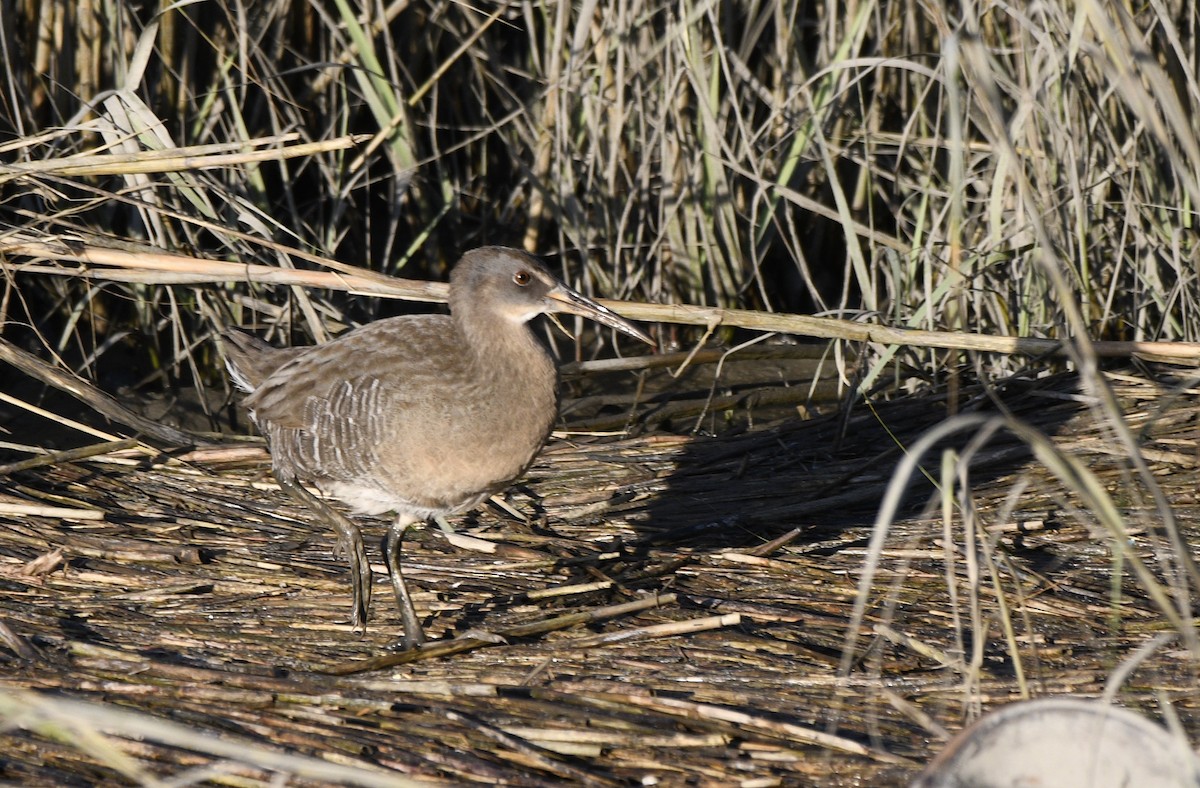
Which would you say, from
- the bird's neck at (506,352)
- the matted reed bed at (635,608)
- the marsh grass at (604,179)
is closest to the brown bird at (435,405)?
the bird's neck at (506,352)

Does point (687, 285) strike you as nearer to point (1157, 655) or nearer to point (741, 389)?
point (741, 389)

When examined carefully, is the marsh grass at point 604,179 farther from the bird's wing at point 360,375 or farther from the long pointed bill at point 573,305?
the long pointed bill at point 573,305

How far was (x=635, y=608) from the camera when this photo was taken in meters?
3.95

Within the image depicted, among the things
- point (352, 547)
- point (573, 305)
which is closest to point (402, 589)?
point (352, 547)

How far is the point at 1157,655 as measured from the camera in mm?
3588

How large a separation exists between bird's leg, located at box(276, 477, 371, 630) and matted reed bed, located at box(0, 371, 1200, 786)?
0.06 metres

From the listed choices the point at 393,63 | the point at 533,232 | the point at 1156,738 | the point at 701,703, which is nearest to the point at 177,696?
the point at 701,703

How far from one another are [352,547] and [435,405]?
0.54 meters

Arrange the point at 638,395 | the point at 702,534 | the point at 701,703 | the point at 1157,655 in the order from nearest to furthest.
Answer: the point at 701,703 < the point at 1157,655 < the point at 702,534 < the point at 638,395

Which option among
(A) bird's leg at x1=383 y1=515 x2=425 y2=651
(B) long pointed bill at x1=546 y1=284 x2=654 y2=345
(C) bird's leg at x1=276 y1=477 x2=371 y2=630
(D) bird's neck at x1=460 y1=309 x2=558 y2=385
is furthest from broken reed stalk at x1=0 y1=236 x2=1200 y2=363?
(A) bird's leg at x1=383 y1=515 x2=425 y2=651

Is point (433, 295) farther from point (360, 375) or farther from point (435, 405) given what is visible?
point (435, 405)

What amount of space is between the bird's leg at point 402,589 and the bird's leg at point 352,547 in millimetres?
80

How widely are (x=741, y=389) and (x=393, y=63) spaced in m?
2.04

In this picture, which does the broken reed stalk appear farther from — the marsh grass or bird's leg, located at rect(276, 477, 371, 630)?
bird's leg, located at rect(276, 477, 371, 630)
